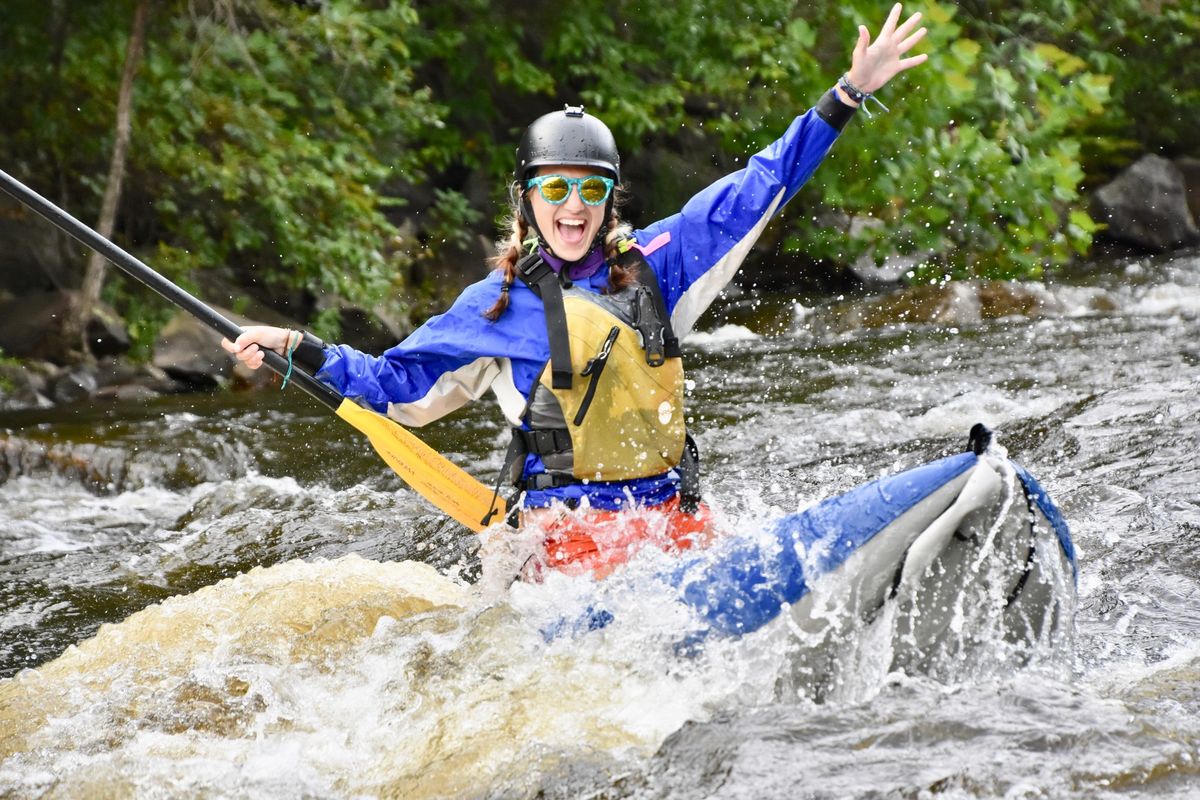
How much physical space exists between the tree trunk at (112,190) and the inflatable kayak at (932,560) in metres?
7.85

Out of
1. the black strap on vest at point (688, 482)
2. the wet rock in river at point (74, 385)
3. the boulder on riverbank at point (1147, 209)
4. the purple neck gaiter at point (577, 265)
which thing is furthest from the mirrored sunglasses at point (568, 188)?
the boulder on riverbank at point (1147, 209)

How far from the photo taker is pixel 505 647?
359cm

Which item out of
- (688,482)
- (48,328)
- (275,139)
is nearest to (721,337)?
(275,139)

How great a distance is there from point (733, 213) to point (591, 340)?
0.53m

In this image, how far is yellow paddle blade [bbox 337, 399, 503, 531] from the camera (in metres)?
3.97

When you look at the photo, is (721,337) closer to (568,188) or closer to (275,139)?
(275,139)

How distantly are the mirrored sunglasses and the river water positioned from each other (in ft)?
3.16

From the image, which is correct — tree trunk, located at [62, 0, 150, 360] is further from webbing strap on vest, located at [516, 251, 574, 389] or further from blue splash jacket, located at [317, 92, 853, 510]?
webbing strap on vest, located at [516, 251, 574, 389]

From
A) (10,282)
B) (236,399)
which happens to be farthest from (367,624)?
(10,282)

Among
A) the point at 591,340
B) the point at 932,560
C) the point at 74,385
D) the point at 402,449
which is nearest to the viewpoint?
the point at 932,560

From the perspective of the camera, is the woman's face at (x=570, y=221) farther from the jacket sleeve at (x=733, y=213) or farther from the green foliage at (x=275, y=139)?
the green foliage at (x=275, y=139)

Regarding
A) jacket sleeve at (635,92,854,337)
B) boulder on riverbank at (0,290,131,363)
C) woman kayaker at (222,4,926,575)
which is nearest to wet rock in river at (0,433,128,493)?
boulder on riverbank at (0,290,131,363)

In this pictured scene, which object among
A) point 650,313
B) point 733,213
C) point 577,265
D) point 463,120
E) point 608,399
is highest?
point 463,120

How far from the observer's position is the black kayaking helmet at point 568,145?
3625 mm
